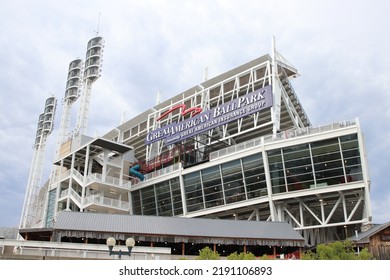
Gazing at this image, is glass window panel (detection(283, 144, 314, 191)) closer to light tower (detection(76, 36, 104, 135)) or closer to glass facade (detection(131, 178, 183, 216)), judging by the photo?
glass facade (detection(131, 178, 183, 216))

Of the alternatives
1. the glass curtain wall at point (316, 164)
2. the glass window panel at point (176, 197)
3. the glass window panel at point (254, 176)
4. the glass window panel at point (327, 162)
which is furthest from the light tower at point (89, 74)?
the glass window panel at point (327, 162)

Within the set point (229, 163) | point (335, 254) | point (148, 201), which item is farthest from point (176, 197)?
point (335, 254)

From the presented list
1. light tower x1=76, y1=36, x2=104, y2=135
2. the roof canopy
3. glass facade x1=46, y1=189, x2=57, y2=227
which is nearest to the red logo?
light tower x1=76, y1=36, x2=104, y2=135

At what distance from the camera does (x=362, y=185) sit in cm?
4416

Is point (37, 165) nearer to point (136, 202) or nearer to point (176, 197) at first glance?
point (136, 202)

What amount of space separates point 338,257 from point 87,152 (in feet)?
144

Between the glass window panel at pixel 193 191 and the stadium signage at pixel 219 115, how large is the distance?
655cm

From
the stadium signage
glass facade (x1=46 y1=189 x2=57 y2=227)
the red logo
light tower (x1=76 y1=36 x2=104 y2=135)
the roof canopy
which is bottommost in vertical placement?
the roof canopy

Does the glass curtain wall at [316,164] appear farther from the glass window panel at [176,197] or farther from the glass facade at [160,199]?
the glass facade at [160,199]

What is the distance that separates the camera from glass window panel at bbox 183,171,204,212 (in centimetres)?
5681

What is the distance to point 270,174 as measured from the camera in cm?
4931

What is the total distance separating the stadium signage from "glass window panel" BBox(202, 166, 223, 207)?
6.83m

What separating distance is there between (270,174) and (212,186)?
9153 millimetres

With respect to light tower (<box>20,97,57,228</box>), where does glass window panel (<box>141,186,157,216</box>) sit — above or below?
below
